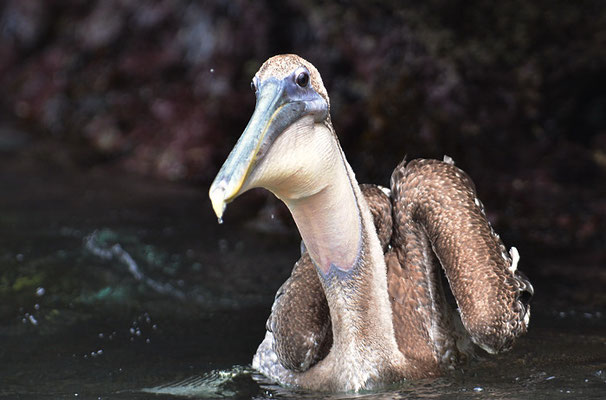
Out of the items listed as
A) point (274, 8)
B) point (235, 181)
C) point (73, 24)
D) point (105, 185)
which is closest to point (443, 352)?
point (235, 181)

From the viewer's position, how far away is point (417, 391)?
16.2 ft

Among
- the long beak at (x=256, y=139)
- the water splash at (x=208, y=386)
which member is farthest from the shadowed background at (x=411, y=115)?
the long beak at (x=256, y=139)

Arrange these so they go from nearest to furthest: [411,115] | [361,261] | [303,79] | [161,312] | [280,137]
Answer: [280,137] < [303,79] < [361,261] < [161,312] < [411,115]

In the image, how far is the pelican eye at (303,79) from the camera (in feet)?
13.8

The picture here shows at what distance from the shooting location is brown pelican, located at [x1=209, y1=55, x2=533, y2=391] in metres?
4.16

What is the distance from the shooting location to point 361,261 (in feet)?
Answer: 15.9

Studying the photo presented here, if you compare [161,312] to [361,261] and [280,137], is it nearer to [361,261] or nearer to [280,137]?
[361,261]

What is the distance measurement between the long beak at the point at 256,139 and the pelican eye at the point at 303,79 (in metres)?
0.09

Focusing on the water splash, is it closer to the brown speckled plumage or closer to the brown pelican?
the brown pelican

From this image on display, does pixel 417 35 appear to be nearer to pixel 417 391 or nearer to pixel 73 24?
pixel 417 391

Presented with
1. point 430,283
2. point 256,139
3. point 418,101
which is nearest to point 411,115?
point 418,101

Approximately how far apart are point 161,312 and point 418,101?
4.28m

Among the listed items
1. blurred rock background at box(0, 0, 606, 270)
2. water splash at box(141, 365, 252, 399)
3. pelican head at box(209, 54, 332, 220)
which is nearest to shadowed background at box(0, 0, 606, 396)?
blurred rock background at box(0, 0, 606, 270)

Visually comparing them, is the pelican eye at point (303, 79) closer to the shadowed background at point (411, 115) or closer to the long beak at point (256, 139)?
the long beak at point (256, 139)
